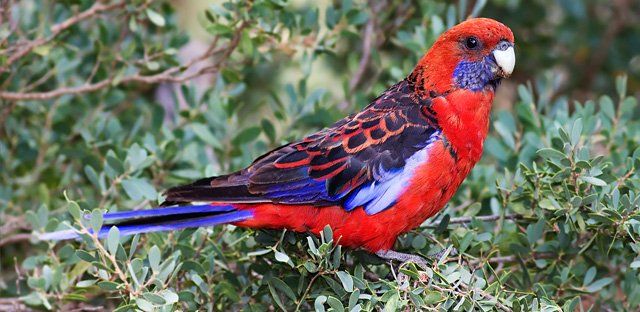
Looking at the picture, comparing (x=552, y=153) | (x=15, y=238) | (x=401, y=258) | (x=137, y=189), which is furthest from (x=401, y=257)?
(x=15, y=238)

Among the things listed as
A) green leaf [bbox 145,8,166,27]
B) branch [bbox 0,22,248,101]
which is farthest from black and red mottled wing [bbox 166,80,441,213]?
green leaf [bbox 145,8,166,27]

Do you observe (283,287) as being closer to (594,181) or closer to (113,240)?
(113,240)

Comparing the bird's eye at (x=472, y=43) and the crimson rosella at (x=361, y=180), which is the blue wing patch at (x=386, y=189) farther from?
the bird's eye at (x=472, y=43)

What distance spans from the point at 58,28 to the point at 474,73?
6.52ft

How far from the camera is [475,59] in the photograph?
3.56 meters

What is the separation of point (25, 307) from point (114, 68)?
1.33 metres

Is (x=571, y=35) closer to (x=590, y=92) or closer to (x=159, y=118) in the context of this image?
(x=590, y=92)

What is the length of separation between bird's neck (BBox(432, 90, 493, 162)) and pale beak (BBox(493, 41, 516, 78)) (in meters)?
0.11

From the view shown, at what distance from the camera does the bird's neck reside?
11.2ft

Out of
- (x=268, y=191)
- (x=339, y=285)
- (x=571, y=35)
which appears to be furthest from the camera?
(x=571, y=35)

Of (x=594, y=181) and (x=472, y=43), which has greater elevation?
(x=472, y=43)

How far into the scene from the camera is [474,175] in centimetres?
416

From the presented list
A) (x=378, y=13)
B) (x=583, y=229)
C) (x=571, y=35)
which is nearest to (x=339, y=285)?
(x=583, y=229)

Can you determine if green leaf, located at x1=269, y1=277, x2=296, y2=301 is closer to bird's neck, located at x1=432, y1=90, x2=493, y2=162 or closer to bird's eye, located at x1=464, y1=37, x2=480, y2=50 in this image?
bird's neck, located at x1=432, y1=90, x2=493, y2=162
